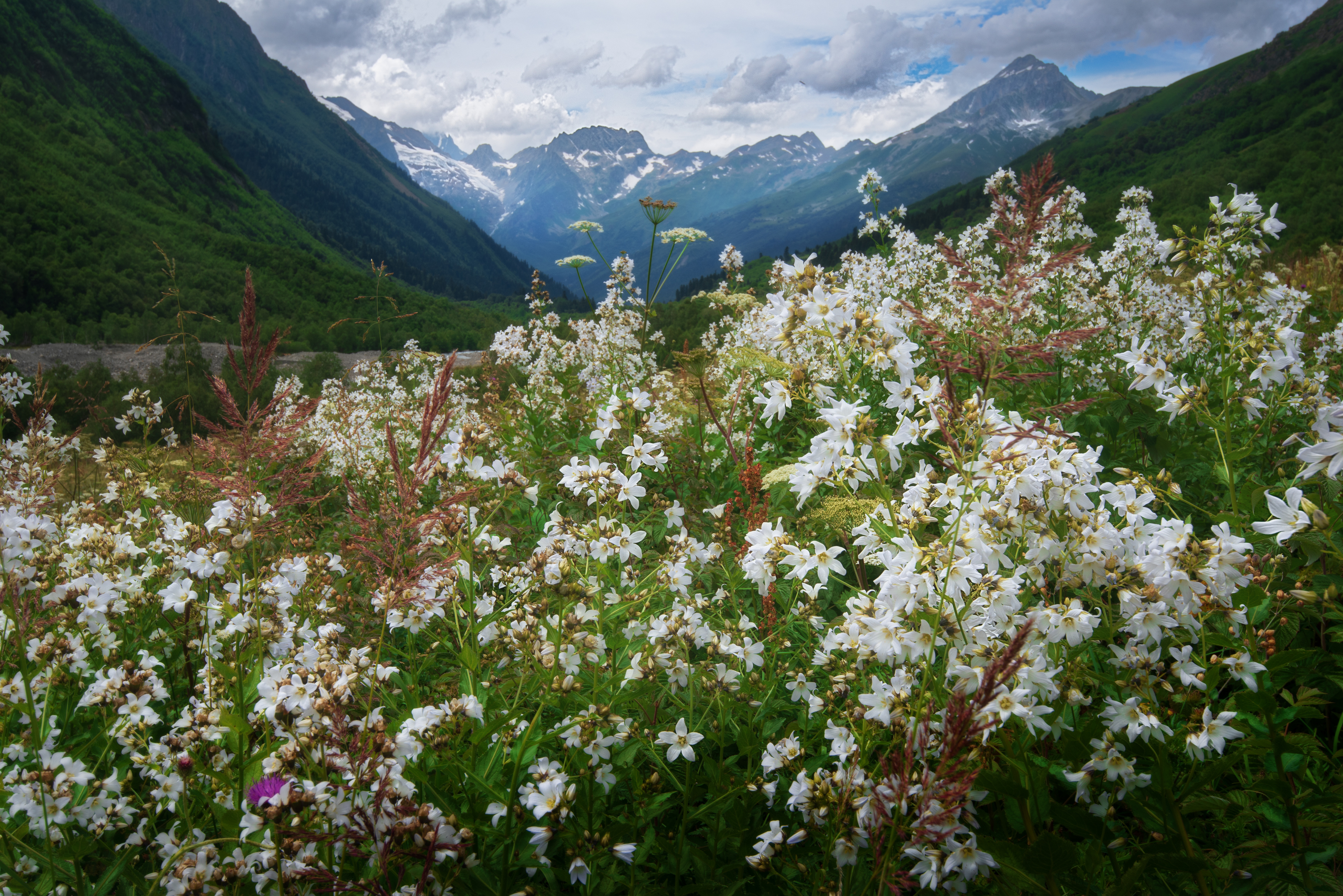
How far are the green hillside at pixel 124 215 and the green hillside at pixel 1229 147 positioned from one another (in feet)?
284

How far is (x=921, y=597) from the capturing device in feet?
5.94

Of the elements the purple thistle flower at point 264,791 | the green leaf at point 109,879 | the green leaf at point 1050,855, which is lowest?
the green leaf at point 109,879

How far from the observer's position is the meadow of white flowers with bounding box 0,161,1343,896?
1812mm

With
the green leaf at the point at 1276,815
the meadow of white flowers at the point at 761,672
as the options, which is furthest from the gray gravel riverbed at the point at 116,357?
the green leaf at the point at 1276,815

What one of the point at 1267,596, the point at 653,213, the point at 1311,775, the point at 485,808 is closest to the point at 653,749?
the point at 485,808

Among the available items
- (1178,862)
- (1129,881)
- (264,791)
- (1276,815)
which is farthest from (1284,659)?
(264,791)

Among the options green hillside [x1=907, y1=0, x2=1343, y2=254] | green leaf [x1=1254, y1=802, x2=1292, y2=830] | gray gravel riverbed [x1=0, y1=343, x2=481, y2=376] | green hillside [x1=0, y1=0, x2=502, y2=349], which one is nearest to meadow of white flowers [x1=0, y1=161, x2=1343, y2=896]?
green leaf [x1=1254, y1=802, x2=1292, y2=830]

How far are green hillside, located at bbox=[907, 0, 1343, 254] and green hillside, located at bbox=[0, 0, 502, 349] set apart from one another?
284 ft

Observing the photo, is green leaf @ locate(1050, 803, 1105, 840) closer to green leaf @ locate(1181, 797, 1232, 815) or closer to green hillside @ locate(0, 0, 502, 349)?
green leaf @ locate(1181, 797, 1232, 815)

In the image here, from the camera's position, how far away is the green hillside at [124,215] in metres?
71.4

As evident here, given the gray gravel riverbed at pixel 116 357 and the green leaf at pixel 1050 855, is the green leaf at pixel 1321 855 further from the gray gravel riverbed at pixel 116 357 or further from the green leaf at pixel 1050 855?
the gray gravel riverbed at pixel 116 357

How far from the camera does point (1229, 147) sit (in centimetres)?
10725

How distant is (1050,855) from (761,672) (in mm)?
1383

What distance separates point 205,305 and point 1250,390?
9375cm
